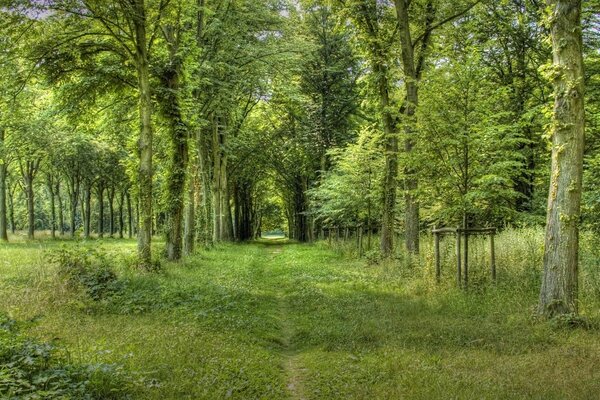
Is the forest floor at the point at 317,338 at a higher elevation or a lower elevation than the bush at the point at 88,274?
lower

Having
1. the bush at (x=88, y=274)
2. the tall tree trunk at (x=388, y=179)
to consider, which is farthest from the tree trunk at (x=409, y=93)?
the bush at (x=88, y=274)

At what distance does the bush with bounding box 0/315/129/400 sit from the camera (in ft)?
14.5

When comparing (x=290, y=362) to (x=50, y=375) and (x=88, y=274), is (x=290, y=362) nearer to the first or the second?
(x=50, y=375)

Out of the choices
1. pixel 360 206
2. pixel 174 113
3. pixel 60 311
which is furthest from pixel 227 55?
pixel 60 311

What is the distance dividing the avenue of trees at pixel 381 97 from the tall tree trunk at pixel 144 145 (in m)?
0.05

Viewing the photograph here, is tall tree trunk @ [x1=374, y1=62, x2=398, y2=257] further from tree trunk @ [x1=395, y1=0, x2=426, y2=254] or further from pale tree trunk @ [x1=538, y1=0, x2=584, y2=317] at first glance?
pale tree trunk @ [x1=538, y1=0, x2=584, y2=317]

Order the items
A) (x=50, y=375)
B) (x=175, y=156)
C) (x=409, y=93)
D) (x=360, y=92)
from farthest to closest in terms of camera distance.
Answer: (x=360, y=92)
(x=175, y=156)
(x=409, y=93)
(x=50, y=375)

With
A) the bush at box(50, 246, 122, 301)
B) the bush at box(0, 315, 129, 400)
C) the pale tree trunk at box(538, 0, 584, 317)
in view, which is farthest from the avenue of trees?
the bush at box(0, 315, 129, 400)

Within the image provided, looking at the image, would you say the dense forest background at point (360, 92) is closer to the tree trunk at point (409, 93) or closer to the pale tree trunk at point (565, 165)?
the tree trunk at point (409, 93)

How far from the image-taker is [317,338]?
324 inches

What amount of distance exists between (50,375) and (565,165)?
27.0 ft

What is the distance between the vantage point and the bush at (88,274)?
1062cm

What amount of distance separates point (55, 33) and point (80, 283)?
829 cm

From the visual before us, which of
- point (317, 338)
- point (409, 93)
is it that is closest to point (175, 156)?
point (409, 93)
